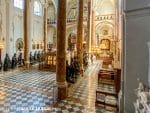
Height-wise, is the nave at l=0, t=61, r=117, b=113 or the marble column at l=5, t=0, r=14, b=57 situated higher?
the marble column at l=5, t=0, r=14, b=57

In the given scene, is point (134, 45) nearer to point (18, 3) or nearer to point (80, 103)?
point (80, 103)

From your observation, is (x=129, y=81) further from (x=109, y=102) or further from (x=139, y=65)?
(x=109, y=102)

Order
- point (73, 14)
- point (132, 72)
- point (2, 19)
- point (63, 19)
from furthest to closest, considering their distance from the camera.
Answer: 1. point (73, 14)
2. point (2, 19)
3. point (63, 19)
4. point (132, 72)

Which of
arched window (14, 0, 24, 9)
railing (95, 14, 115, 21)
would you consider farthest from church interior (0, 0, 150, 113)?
railing (95, 14, 115, 21)

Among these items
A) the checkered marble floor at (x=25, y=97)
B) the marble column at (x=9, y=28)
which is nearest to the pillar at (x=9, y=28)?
the marble column at (x=9, y=28)

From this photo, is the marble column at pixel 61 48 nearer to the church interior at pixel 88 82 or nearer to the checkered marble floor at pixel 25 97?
the church interior at pixel 88 82

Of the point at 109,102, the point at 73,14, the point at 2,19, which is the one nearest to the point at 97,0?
the point at 73,14

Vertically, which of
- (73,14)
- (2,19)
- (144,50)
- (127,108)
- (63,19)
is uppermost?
(73,14)

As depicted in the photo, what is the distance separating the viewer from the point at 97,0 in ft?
99.2

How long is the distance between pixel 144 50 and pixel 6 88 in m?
7.30

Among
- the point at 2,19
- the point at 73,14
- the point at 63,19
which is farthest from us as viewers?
the point at 73,14

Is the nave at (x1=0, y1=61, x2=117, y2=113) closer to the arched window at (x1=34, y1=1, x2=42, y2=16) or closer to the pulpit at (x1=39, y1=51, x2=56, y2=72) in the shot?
the pulpit at (x1=39, y1=51, x2=56, y2=72)

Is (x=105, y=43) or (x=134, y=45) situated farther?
(x=105, y=43)

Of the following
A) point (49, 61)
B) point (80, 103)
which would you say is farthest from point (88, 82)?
point (49, 61)
